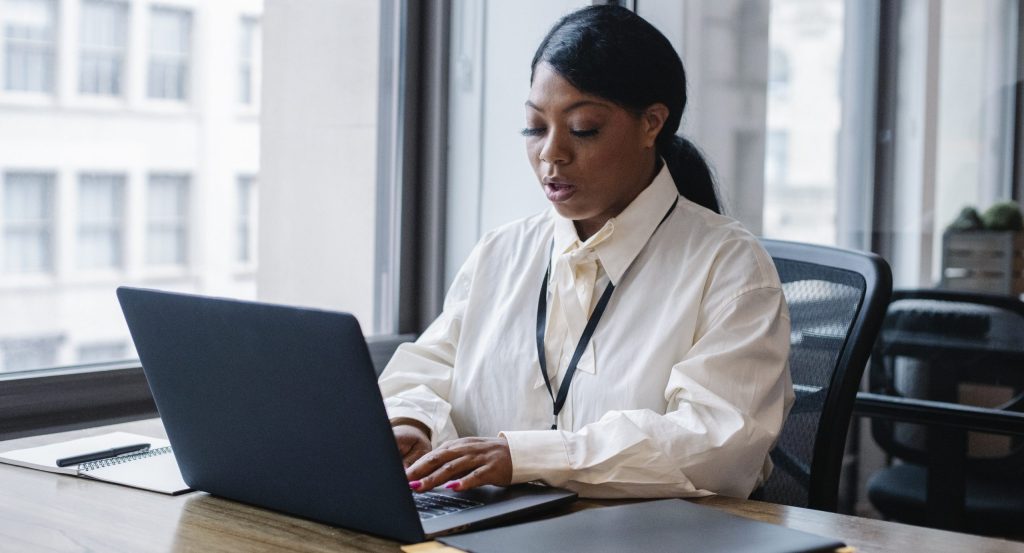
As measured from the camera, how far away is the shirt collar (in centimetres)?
160

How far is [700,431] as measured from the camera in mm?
1329

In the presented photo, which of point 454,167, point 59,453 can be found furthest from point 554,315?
point 454,167

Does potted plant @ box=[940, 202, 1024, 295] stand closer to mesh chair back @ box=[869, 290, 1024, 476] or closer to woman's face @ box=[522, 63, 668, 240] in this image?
mesh chair back @ box=[869, 290, 1024, 476]

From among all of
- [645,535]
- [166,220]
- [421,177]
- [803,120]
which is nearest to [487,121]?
[421,177]

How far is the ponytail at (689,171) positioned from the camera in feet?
5.74

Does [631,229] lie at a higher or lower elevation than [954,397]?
higher

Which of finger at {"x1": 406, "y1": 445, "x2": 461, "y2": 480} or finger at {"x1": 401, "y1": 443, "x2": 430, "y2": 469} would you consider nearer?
finger at {"x1": 406, "y1": 445, "x2": 461, "y2": 480}

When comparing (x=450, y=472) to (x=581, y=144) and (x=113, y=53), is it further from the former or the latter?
(x=113, y=53)

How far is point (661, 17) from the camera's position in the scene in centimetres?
259

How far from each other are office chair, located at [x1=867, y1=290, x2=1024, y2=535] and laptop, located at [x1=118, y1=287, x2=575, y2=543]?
1374 millimetres

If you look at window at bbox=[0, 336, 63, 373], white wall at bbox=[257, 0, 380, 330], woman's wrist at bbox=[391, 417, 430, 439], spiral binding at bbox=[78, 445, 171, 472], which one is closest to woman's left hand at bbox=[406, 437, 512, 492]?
woman's wrist at bbox=[391, 417, 430, 439]

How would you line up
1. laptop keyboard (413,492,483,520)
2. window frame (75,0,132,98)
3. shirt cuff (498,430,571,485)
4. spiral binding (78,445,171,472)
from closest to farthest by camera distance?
laptop keyboard (413,492,483,520) → shirt cuff (498,430,571,485) → spiral binding (78,445,171,472) → window frame (75,0,132,98)

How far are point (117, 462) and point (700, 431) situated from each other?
742 mm

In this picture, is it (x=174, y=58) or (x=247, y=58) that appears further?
(x=247, y=58)
